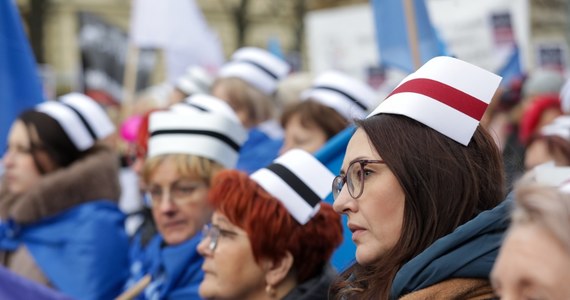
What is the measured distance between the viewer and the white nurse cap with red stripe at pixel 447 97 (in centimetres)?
276

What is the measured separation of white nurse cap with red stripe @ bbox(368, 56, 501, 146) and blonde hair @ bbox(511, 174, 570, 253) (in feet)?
2.86

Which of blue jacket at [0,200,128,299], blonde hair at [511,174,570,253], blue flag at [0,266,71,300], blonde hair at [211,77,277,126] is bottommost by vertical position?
blue jacket at [0,200,128,299]

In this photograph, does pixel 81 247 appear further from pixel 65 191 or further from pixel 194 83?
pixel 194 83

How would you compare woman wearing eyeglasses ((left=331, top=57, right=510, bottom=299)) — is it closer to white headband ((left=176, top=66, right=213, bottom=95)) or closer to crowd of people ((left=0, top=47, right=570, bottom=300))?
crowd of people ((left=0, top=47, right=570, bottom=300))

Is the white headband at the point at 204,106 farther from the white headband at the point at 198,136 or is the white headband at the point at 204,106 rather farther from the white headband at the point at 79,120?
the white headband at the point at 79,120

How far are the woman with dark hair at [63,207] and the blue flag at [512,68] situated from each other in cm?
504

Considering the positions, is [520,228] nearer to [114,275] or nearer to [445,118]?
[445,118]

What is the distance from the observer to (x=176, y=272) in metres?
4.50

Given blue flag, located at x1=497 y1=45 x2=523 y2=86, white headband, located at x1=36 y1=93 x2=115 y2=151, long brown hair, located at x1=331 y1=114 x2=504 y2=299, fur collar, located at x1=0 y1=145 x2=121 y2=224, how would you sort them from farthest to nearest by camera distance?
blue flag, located at x1=497 y1=45 x2=523 y2=86 < white headband, located at x1=36 y1=93 x2=115 y2=151 < fur collar, located at x1=0 y1=145 x2=121 y2=224 < long brown hair, located at x1=331 y1=114 x2=504 y2=299

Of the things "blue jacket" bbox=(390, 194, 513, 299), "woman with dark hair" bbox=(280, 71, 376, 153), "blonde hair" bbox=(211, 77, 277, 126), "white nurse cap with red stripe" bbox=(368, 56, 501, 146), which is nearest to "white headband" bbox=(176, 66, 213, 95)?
"blonde hair" bbox=(211, 77, 277, 126)

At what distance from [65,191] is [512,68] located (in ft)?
18.0

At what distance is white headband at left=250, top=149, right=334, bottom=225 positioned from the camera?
362 centimetres

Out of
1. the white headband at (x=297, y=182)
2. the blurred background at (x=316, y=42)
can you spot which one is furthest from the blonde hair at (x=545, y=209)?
the blurred background at (x=316, y=42)

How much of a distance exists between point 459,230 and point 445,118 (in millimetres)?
417
